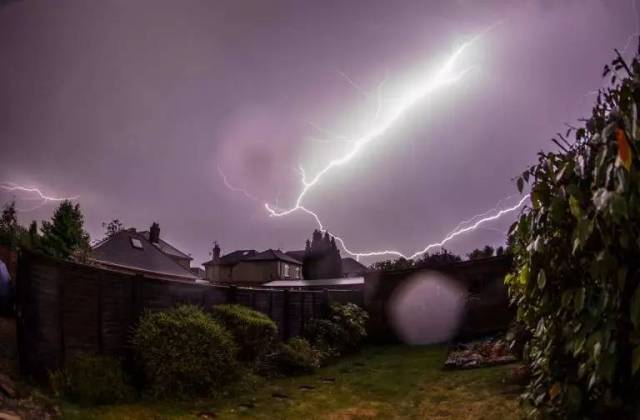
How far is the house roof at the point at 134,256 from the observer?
31.6m

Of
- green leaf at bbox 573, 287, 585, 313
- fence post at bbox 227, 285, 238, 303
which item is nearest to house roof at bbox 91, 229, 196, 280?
fence post at bbox 227, 285, 238, 303

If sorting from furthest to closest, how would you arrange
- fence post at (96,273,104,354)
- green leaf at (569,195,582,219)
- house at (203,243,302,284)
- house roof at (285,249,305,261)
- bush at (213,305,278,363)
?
1. house roof at (285,249,305,261)
2. house at (203,243,302,284)
3. bush at (213,305,278,363)
4. fence post at (96,273,104,354)
5. green leaf at (569,195,582,219)

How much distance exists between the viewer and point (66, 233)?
24.1m

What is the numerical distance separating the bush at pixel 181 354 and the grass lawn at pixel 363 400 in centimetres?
47

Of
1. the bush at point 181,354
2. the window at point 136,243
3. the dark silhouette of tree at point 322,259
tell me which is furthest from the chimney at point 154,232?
the bush at point 181,354

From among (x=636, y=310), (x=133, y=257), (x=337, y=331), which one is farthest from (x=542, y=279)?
(x=133, y=257)

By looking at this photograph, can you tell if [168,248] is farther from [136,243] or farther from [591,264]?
[591,264]

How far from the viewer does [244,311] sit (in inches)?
432

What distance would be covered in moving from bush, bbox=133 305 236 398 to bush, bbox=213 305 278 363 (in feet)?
4.52

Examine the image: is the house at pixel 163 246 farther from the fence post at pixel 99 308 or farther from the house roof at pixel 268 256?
the fence post at pixel 99 308

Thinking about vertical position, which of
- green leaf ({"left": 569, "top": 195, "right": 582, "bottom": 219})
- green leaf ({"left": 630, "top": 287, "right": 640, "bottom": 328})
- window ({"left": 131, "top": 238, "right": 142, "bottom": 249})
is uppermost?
window ({"left": 131, "top": 238, "right": 142, "bottom": 249})

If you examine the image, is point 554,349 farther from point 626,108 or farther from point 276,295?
point 276,295

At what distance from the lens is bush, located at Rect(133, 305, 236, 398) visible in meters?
7.71

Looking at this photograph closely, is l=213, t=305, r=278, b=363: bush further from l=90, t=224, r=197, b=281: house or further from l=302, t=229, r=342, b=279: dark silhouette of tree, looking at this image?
l=302, t=229, r=342, b=279: dark silhouette of tree
